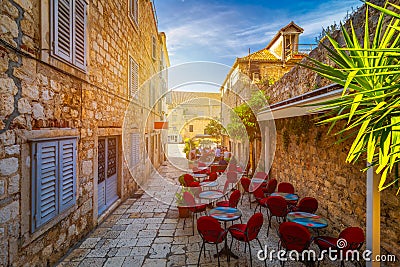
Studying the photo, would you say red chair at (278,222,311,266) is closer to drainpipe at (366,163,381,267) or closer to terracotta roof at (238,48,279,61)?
drainpipe at (366,163,381,267)

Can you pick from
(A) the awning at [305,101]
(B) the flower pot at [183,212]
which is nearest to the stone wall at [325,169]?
(A) the awning at [305,101]

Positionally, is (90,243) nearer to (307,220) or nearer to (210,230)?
(210,230)

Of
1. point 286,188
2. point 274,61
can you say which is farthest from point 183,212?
point 274,61

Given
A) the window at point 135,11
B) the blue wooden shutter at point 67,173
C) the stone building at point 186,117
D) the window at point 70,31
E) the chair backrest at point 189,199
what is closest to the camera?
the window at point 70,31

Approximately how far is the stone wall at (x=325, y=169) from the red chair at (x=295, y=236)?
117cm

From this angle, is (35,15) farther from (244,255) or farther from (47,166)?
(244,255)

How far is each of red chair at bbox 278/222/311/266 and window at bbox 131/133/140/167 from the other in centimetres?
598

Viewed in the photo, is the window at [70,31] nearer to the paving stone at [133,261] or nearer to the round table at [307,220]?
the paving stone at [133,261]

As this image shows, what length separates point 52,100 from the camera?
11.7 ft

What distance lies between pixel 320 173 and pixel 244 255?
106 inches

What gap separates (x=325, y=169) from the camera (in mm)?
5191

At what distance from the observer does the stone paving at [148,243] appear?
398 centimetres

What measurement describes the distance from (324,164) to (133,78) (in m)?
6.74

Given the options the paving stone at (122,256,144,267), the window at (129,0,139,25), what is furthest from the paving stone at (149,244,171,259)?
the window at (129,0,139,25)
